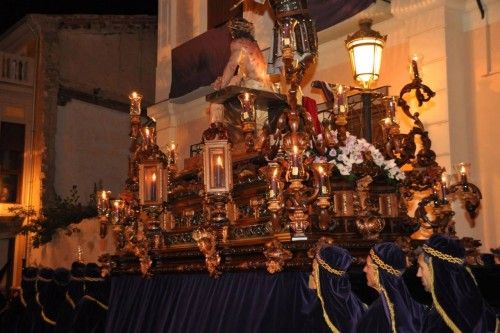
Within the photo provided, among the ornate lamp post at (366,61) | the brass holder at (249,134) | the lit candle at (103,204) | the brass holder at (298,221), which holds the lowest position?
the brass holder at (298,221)

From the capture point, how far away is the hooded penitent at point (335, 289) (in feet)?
17.7

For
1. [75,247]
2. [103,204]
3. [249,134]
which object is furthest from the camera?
[75,247]

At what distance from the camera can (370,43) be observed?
25.3 ft

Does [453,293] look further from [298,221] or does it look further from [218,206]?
[218,206]

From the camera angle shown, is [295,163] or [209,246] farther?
[209,246]

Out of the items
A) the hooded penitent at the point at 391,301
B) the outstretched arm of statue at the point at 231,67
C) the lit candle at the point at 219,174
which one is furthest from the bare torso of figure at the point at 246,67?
the hooded penitent at the point at 391,301

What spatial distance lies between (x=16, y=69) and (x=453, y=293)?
63.5 feet

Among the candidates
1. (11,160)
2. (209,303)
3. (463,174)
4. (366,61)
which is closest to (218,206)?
(209,303)

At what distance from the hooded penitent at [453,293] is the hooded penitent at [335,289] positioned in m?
0.82

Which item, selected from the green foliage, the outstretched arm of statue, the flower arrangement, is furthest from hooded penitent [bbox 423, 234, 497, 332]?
the green foliage

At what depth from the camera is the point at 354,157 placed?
22.3 ft

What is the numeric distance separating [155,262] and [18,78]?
586 inches

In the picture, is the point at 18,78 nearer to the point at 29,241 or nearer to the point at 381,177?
the point at 29,241

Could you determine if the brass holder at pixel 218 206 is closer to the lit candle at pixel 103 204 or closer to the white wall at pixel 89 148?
the lit candle at pixel 103 204
